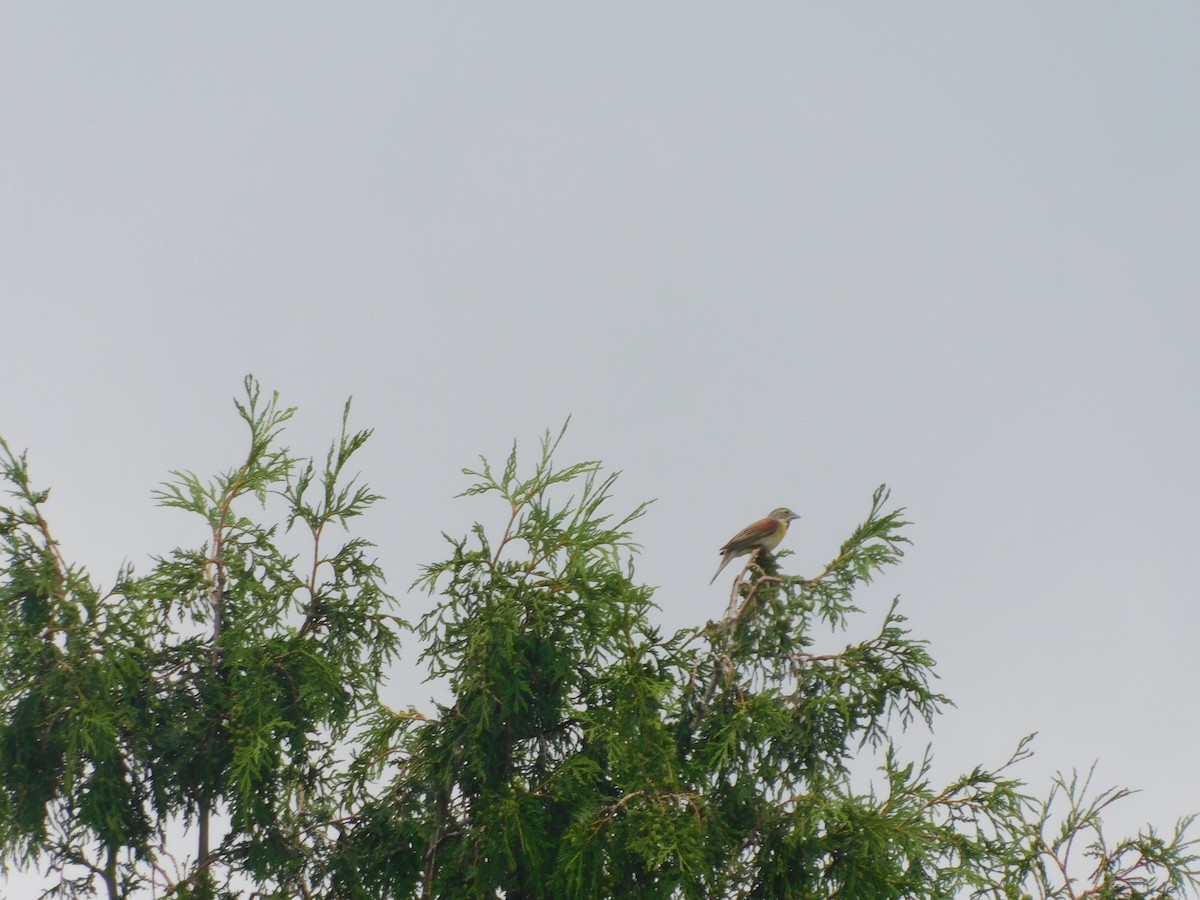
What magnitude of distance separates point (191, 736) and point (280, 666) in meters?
0.93

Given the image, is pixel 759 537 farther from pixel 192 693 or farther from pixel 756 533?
pixel 192 693

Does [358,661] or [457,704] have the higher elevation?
[358,661]

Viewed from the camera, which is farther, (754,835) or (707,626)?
(707,626)

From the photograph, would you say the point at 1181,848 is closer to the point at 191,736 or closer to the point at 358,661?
the point at 358,661

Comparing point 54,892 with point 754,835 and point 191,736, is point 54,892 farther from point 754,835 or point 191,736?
point 754,835

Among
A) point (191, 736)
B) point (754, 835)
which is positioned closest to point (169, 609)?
point (191, 736)

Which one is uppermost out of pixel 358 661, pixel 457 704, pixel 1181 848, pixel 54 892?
pixel 358 661

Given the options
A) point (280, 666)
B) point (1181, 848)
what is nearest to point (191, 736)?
point (280, 666)

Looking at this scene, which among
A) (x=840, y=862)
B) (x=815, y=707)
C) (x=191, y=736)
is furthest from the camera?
(x=191, y=736)

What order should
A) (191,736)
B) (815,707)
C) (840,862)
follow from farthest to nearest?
(191,736), (815,707), (840,862)

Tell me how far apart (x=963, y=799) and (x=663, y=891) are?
2396 millimetres

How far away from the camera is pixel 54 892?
11141 millimetres

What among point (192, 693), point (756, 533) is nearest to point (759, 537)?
point (756, 533)

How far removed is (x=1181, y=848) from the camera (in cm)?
987
